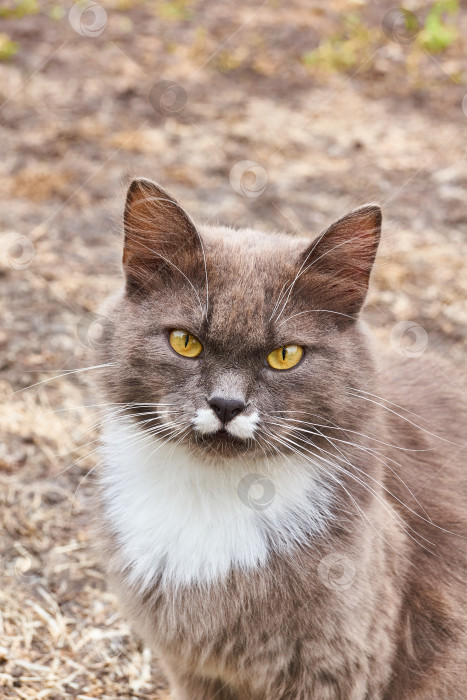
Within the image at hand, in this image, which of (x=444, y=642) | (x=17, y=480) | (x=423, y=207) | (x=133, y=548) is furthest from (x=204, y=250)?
(x=423, y=207)

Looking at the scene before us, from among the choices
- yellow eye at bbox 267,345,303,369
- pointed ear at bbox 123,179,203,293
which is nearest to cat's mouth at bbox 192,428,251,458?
yellow eye at bbox 267,345,303,369

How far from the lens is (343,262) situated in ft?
7.28

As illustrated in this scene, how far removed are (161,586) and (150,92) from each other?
511 cm

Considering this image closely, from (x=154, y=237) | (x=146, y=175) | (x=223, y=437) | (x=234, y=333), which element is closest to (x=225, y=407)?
(x=223, y=437)

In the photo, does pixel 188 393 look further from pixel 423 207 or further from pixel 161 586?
pixel 423 207

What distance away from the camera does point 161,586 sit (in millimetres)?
2250

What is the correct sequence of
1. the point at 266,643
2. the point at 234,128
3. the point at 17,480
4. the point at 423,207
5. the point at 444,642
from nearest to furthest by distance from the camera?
the point at 266,643 < the point at 444,642 < the point at 17,480 < the point at 423,207 < the point at 234,128

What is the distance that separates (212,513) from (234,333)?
1.73ft

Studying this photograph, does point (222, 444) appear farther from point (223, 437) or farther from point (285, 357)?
point (285, 357)

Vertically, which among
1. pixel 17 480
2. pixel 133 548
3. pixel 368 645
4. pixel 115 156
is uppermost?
pixel 115 156

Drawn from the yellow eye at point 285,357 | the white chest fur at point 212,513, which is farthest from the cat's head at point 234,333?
the white chest fur at point 212,513

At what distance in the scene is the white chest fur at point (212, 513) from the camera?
2.19 meters

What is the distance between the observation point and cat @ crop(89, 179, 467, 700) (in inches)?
83.0

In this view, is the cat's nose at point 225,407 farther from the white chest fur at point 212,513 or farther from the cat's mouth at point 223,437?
the white chest fur at point 212,513
